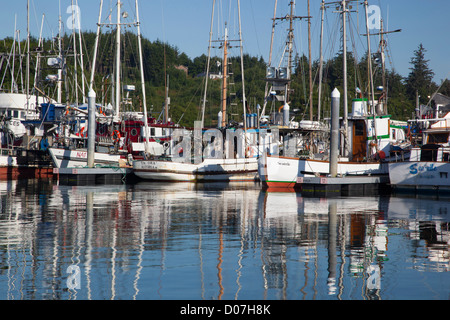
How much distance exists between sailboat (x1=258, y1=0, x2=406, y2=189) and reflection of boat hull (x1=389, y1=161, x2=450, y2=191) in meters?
1.82

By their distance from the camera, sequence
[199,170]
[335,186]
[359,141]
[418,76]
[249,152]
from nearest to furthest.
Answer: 1. [335,186]
2. [359,141]
3. [199,170]
4. [249,152]
5. [418,76]

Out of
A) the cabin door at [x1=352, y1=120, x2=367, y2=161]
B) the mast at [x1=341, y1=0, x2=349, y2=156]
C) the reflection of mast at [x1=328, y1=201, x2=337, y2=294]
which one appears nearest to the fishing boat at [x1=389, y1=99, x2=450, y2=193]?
the cabin door at [x1=352, y1=120, x2=367, y2=161]

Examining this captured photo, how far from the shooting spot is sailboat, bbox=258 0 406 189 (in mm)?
35094

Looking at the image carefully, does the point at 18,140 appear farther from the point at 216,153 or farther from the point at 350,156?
the point at 350,156

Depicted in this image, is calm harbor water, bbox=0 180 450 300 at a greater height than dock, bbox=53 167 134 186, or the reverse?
dock, bbox=53 167 134 186

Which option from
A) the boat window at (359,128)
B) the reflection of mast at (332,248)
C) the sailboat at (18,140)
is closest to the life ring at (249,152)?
the boat window at (359,128)

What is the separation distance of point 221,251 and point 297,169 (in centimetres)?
2158

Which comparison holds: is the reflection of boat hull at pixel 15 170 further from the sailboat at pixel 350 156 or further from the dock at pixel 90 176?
the sailboat at pixel 350 156

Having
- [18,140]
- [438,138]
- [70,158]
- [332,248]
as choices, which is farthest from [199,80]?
[332,248]

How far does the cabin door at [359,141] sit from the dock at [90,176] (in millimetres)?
17696

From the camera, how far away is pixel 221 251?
47.7ft

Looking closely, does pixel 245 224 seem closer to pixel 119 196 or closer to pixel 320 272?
pixel 320 272

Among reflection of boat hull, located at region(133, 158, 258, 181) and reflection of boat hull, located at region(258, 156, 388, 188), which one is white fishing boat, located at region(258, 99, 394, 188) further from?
reflection of boat hull, located at region(133, 158, 258, 181)
